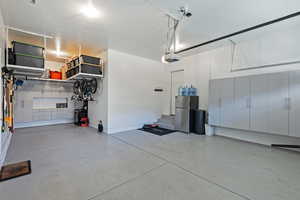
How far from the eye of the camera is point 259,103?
3828 mm

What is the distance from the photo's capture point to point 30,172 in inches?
92.4

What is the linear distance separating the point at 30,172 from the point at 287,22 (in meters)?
6.22

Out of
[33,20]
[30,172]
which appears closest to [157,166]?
[30,172]

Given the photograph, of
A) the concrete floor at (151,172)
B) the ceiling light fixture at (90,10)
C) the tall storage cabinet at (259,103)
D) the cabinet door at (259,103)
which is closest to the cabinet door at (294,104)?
the tall storage cabinet at (259,103)

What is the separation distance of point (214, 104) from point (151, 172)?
3.43 metres

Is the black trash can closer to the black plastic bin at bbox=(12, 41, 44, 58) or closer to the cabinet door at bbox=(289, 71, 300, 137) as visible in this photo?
the cabinet door at bbox=(289, 71, 300, 137)

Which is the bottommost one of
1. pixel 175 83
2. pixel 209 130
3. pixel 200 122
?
pixel 209 130

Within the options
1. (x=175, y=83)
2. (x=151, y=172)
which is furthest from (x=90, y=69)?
(x=151, y=172)

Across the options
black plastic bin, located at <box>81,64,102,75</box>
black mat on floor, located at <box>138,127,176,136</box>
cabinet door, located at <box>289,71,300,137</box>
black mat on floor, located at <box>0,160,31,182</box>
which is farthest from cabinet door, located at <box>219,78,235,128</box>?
black mat on floor, located at <box>0,160,31,182</box>

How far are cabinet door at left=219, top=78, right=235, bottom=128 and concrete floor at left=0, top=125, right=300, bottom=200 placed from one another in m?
0.81

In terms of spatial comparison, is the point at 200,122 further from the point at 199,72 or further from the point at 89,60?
the point at 89,60

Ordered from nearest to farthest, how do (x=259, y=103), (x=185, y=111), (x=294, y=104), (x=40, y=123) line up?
(x=294, y=104) < (x=259, y=103) < (x=185, y=111) < (x=40, y=123)

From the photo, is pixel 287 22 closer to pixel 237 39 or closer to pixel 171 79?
pixel 237 39

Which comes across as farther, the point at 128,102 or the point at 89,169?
the point at 128,102
